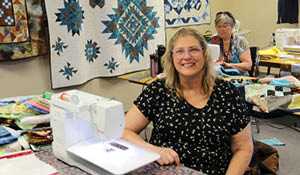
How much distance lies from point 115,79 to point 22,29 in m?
1.22

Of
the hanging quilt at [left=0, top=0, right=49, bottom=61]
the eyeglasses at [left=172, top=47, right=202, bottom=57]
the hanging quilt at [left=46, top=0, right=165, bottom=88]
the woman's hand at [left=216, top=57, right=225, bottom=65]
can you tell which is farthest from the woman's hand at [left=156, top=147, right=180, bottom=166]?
the hanging quilt at [left=46, top=0, right=165, bottom=88]

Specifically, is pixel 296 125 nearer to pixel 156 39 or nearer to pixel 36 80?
pixel 156 39

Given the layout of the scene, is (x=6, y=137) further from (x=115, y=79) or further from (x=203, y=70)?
(x=115, y=79)

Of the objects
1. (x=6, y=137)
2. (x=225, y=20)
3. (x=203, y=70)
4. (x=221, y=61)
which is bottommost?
(x=6, y=137)

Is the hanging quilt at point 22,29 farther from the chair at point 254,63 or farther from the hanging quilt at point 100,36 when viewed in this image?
the chair at point 254,63

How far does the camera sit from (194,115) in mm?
1740

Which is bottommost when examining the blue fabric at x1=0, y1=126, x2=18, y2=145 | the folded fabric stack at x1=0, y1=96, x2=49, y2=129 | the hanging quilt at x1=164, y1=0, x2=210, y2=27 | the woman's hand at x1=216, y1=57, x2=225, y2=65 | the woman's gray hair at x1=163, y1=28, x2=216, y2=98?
the blue fabric at x1=0, y1=126, x2=18, y2=145

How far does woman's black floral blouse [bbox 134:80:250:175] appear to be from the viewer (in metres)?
1.72

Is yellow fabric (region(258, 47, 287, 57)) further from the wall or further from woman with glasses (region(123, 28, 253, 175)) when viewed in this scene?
woman with glasses (region(123, 28, 253, 175))

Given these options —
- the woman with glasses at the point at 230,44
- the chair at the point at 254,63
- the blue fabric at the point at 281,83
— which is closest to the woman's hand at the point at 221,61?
the woman with glasses at the point at 230,44

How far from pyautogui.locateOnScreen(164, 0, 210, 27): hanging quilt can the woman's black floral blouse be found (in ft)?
9.70

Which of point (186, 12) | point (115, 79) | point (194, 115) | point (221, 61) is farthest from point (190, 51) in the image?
point (186, 12)

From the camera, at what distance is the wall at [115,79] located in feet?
11.4

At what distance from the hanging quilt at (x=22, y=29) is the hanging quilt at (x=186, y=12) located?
163 centimetres
